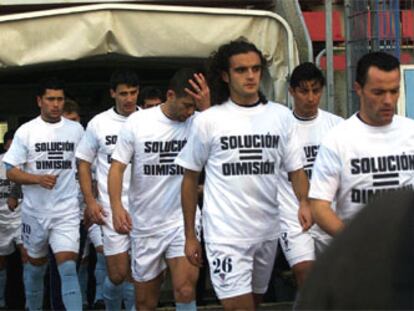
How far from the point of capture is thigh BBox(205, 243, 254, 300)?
623cm

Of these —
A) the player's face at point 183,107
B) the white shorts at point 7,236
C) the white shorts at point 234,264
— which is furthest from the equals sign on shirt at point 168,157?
the white shorts at point 7,236

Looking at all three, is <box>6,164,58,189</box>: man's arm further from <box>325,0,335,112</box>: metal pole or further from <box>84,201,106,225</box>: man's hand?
<box>325,0,335,112</box>: metal pole

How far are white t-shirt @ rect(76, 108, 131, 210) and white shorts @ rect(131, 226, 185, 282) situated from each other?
1319 mm

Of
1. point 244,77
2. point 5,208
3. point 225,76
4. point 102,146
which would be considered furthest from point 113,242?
point 5,208

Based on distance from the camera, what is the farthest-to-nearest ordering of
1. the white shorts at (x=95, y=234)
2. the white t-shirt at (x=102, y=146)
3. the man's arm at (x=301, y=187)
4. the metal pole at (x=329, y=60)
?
1. the white shorts at (x=95, y=234)
2. the metal pole at (x=329, y=60)
3. the white t-shirt at (x=102, y=146)
4. the man's arm at (x=301, y=187)

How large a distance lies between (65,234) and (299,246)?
8.14 ft

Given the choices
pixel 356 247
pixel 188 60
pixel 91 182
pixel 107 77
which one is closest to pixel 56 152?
pixel 91 182

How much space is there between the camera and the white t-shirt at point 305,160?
24.9 ft

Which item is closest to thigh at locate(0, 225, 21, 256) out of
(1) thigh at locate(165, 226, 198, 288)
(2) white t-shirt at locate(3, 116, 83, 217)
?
(2) white t-shirt at locate(3, 116, 83, 217)

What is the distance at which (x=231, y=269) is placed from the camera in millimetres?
6254

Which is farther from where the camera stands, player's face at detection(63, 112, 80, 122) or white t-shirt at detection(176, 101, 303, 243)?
player's face at detection(63, 112, 80, 122)

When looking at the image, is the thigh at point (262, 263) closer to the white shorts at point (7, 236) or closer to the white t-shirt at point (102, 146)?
the white t-shirt at point (102, 146)

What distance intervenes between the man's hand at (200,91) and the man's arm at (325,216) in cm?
177

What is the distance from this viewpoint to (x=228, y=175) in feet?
20.6
